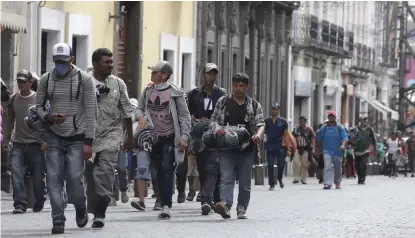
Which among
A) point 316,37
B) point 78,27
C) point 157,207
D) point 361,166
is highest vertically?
point 316,37

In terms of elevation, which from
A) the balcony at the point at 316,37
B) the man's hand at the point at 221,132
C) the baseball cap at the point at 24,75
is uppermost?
the balcony at the point at 316,37

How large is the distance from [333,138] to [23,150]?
47.7 feet

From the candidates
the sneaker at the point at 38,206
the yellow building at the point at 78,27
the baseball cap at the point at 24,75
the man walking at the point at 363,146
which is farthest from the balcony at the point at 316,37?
the sneaker at the point at 38,206

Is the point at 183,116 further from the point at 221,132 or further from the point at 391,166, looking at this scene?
the point at 391,166

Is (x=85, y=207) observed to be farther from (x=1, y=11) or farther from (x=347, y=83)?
(x=347, y=83)

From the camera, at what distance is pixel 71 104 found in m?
14.6

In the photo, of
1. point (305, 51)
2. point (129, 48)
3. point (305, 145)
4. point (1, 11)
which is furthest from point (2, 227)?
point (305, 51)

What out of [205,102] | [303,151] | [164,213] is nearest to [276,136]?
[303,151]

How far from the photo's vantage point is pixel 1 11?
23219 millimetres

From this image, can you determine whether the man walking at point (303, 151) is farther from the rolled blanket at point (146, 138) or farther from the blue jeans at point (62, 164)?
the blue jeans at point (62, 164)

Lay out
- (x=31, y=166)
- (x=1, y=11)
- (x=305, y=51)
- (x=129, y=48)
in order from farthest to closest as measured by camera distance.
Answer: (x=305, y=51)
(x=129, y=48)
(x=1, y=11)
(x=31, y=166)

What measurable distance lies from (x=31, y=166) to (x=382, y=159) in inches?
1612

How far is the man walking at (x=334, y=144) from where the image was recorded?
3200 cm

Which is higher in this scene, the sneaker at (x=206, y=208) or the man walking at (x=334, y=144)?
the man walking at (x=334, y=144)
